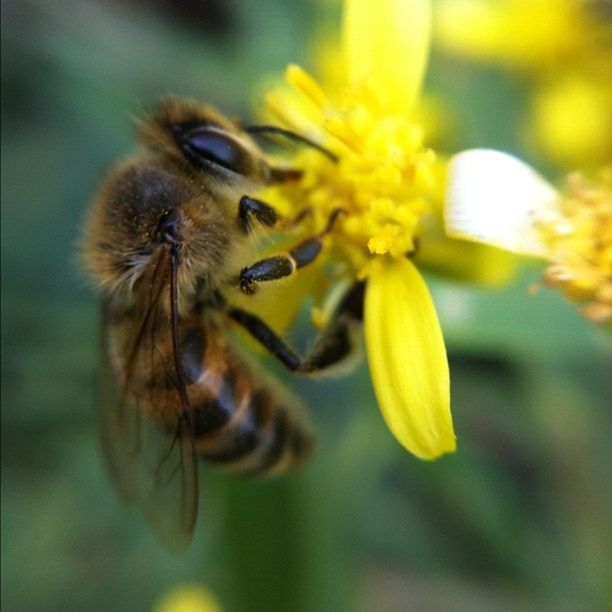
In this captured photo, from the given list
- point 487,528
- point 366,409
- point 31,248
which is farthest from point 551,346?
point 31,248

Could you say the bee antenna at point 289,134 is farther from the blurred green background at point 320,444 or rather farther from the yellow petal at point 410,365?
the blurred green background at point 320,444

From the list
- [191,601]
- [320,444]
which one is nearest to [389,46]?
[320,444]

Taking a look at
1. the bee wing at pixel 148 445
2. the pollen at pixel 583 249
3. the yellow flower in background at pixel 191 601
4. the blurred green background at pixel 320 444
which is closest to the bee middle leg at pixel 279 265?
the bee wing at pixel 148 445

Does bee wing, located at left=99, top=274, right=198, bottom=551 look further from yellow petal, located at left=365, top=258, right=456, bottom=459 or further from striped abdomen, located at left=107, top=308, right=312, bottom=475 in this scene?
yellow petal, located at left=365, top=258, right=456, bottom=459

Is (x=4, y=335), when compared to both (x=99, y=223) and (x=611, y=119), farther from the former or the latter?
(x=611, y=119)

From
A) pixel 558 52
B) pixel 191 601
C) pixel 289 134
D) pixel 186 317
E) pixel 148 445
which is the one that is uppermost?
pixel 558 52

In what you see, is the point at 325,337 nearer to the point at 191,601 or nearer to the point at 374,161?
the point at 374,161

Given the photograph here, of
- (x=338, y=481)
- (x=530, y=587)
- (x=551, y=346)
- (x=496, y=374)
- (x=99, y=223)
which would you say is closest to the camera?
(x=99, y=223)
